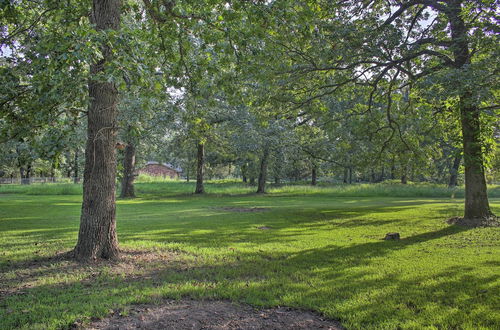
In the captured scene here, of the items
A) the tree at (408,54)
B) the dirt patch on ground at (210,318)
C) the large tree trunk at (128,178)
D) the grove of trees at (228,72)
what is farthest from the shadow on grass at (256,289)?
the large tree trunk at (128,178)

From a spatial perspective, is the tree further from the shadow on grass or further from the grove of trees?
the shadow on grass

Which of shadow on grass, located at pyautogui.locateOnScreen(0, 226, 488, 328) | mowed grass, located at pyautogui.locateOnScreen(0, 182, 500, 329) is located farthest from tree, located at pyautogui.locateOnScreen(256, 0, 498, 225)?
shadow on grass, located at pyautogui.locateOnScreen(0, 226, 488, 328)

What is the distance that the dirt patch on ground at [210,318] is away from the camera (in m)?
3.96

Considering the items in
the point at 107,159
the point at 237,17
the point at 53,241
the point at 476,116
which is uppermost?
the point at 237,17

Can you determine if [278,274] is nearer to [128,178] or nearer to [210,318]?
[210,318]

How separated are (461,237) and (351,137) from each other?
33.5 feet

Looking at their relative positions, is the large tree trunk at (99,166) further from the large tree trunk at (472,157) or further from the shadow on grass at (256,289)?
the large tree trunk at (472,157)

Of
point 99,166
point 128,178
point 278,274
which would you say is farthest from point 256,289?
point 128,178

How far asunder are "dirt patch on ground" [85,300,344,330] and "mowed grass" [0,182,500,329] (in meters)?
0.20

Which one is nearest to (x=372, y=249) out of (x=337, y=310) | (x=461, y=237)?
(x=461, y=237)

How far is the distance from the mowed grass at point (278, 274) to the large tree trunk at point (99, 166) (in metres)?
0.46

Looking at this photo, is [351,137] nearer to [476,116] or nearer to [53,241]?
[476,116]

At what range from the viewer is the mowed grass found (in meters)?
4.36

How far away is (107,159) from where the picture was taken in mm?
6504
